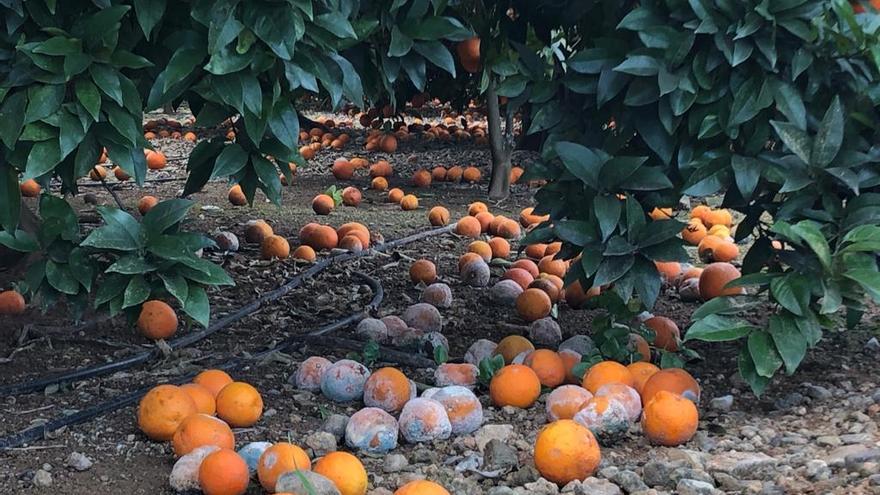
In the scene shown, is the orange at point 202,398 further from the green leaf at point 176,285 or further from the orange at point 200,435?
the green leaf at point 176,285

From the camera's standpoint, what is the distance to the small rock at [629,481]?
256 cm

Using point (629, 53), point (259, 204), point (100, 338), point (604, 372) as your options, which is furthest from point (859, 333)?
point (259, 204)

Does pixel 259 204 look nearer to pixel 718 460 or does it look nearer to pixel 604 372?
pixel 604 372

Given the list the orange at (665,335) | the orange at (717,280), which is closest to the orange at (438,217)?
the orange at (717,280)

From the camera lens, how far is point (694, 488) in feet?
8.18

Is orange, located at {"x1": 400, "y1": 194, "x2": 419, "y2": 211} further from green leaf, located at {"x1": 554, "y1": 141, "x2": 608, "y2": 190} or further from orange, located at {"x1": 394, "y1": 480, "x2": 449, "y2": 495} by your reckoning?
orange, located at {"x1": 394, "y1": 480, "x2": 449, "y2": 495}

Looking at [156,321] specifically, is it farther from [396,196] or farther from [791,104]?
[396,196]

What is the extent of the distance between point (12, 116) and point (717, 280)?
3.23m

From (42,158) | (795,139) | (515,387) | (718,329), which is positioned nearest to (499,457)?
(515,387)

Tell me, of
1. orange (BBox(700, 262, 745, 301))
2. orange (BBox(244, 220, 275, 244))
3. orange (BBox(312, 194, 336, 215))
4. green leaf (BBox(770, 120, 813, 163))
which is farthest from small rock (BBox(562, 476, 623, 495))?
orange (BBox(312, 194, 336, 215))

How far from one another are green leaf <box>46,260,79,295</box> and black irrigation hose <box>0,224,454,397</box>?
0.56 metres

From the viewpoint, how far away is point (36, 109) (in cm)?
254

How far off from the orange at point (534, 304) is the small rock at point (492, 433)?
4.41ft

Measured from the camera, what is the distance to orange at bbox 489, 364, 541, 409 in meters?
3.26
